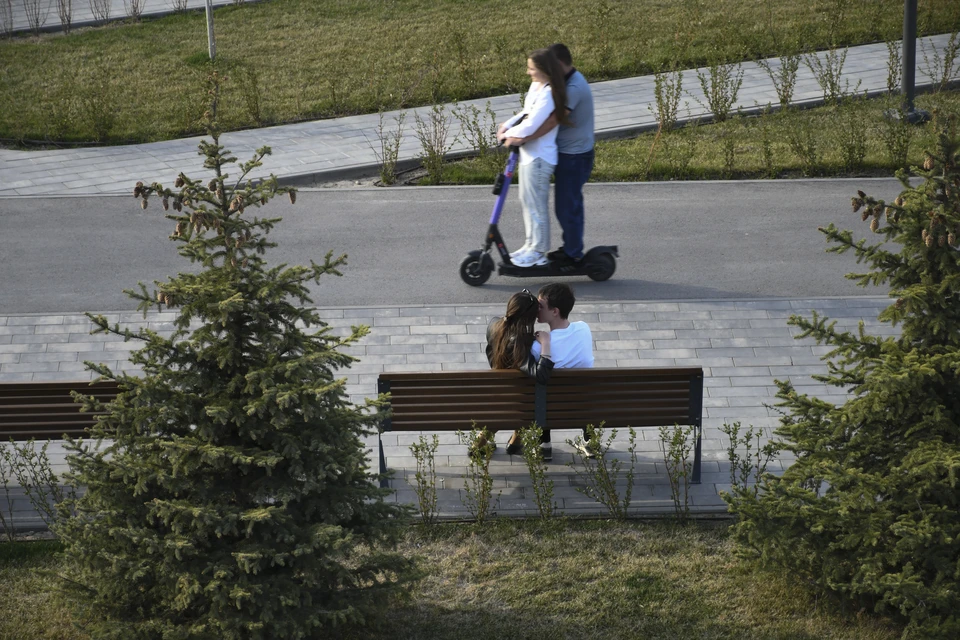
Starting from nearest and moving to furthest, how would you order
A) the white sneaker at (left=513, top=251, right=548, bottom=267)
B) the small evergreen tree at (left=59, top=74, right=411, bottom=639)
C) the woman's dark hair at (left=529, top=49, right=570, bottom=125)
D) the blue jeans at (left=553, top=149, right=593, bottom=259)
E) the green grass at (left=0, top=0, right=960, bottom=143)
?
the small evergreen tree at (left=59, top=74, right=411, bottom=639), the woman's dark hair at (left=529, top=49, right=570, bottom=125), the blue jeans at (left=553, top=149, right=593, bottom=259), the white sneaker at (left=513, top=251, right=548, bottom=267), the green grass at (left=0, top=0, right=960, bottom=143)

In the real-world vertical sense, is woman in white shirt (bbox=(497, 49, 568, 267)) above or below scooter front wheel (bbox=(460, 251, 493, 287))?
above

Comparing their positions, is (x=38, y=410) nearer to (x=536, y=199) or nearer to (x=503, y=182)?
(x=503, y=182)

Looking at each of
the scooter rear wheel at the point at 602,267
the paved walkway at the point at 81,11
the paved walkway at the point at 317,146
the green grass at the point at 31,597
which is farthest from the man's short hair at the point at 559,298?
the paved walkway at the point at 81,11

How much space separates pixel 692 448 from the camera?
7672 mm

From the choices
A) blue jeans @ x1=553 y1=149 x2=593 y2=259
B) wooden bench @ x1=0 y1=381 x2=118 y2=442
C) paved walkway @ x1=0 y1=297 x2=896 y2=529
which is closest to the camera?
wooden bench @ x1=0 y1=381 x2=118 y2=442

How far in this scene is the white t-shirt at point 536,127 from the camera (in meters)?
9.62

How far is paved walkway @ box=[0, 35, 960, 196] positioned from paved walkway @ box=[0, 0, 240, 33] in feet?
21.5

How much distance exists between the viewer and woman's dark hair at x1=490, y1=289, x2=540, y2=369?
718 cm

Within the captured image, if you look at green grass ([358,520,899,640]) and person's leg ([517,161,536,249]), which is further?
person's leg ([517,161,536,249])

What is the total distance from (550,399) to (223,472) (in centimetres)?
255

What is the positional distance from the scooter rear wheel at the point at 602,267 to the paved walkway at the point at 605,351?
45 cm

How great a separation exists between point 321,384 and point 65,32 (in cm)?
1702

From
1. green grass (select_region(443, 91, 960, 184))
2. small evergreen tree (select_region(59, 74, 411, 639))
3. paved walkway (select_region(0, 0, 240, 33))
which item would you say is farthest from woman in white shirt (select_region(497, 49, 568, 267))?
paved walkway (select_region(0, 0, 240, 33))

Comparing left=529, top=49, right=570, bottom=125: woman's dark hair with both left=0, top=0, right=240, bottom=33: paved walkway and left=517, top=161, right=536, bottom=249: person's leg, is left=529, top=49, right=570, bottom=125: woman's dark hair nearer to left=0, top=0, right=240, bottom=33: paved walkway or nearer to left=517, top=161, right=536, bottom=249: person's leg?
left=517, top=161, right=536, bottom=249: person's leg
